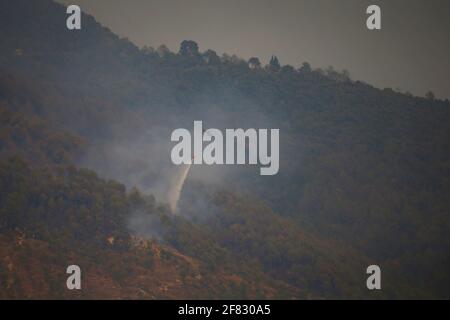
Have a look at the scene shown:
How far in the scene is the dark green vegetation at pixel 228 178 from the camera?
184 ft

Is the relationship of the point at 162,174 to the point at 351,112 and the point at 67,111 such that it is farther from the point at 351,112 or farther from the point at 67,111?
the point at 351,112

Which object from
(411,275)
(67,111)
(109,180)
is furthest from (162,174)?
(411,275)

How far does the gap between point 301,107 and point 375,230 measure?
108ft

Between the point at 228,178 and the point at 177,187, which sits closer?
the point at 177,187

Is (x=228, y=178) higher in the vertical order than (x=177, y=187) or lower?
higher

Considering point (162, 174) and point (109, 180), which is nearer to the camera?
point (109, 180)

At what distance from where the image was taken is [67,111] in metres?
79.6

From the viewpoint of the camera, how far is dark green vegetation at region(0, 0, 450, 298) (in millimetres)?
56094

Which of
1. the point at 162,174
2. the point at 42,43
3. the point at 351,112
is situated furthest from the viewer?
the point at 42,43

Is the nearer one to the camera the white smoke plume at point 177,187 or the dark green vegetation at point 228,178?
the dark green vegetation at point 228,178

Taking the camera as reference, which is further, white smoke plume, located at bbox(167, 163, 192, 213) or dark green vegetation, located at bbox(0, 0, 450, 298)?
white smoke plume, located at bbox(167, 163, 192, 213)

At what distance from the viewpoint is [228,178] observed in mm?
75938
